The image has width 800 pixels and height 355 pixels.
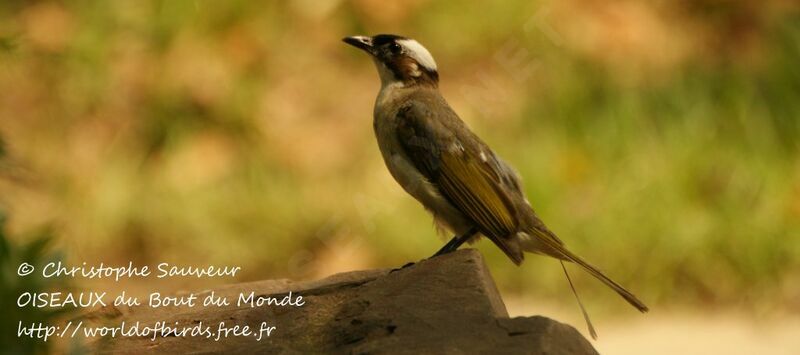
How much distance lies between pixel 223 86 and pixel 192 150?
A: 42 cm

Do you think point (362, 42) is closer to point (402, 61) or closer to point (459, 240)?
point (402, 61)

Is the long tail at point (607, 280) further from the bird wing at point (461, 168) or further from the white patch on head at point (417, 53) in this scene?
the white patch on head at point (417, 53)

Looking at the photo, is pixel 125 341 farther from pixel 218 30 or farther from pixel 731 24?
pixel 731 24

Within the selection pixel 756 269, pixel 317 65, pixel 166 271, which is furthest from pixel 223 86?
pixel 756 269

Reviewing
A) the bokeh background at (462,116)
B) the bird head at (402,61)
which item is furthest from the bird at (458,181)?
the bokeh background at (462,116)

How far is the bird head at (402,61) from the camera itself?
4.25 m

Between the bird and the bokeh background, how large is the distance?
2243 millimetres

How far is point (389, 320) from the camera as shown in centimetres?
293

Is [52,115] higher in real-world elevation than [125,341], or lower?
higher

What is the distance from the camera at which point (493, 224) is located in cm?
377

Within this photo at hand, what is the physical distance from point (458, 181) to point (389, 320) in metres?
1.00

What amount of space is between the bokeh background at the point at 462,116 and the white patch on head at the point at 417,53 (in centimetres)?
230

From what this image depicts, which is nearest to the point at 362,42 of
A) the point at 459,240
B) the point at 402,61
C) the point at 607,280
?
the point at 402,61

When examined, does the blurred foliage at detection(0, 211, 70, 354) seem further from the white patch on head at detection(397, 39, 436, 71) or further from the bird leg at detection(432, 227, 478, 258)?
the white patch on head at detection(397, 39, 436, 71)
